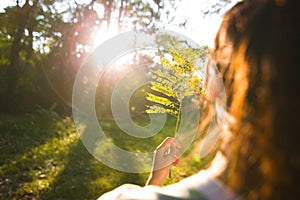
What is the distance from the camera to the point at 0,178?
6363 mm

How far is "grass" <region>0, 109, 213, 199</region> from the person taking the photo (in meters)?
6.20

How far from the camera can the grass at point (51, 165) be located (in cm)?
620

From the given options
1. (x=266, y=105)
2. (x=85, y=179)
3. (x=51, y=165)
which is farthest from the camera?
(x=51, y=165)

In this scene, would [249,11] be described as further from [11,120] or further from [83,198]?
[11,120]

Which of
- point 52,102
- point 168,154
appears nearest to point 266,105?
point 168,154

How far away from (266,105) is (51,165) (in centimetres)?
789


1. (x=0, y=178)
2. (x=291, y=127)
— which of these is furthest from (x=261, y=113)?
(x=0, y=178)

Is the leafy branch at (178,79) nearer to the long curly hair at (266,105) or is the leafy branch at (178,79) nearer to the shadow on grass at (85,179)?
→ the long curly hair at (266,105)

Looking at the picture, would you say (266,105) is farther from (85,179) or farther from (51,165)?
(51,165)

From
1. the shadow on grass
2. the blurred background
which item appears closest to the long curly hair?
the blurred background

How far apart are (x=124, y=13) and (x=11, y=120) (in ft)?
46.6

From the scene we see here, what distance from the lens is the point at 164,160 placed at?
136 cm

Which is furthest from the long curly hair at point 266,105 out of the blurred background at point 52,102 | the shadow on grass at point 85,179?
the shadow on grass at point 85,179

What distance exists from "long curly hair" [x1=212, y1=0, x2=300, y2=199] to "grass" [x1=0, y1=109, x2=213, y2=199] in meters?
3.44
